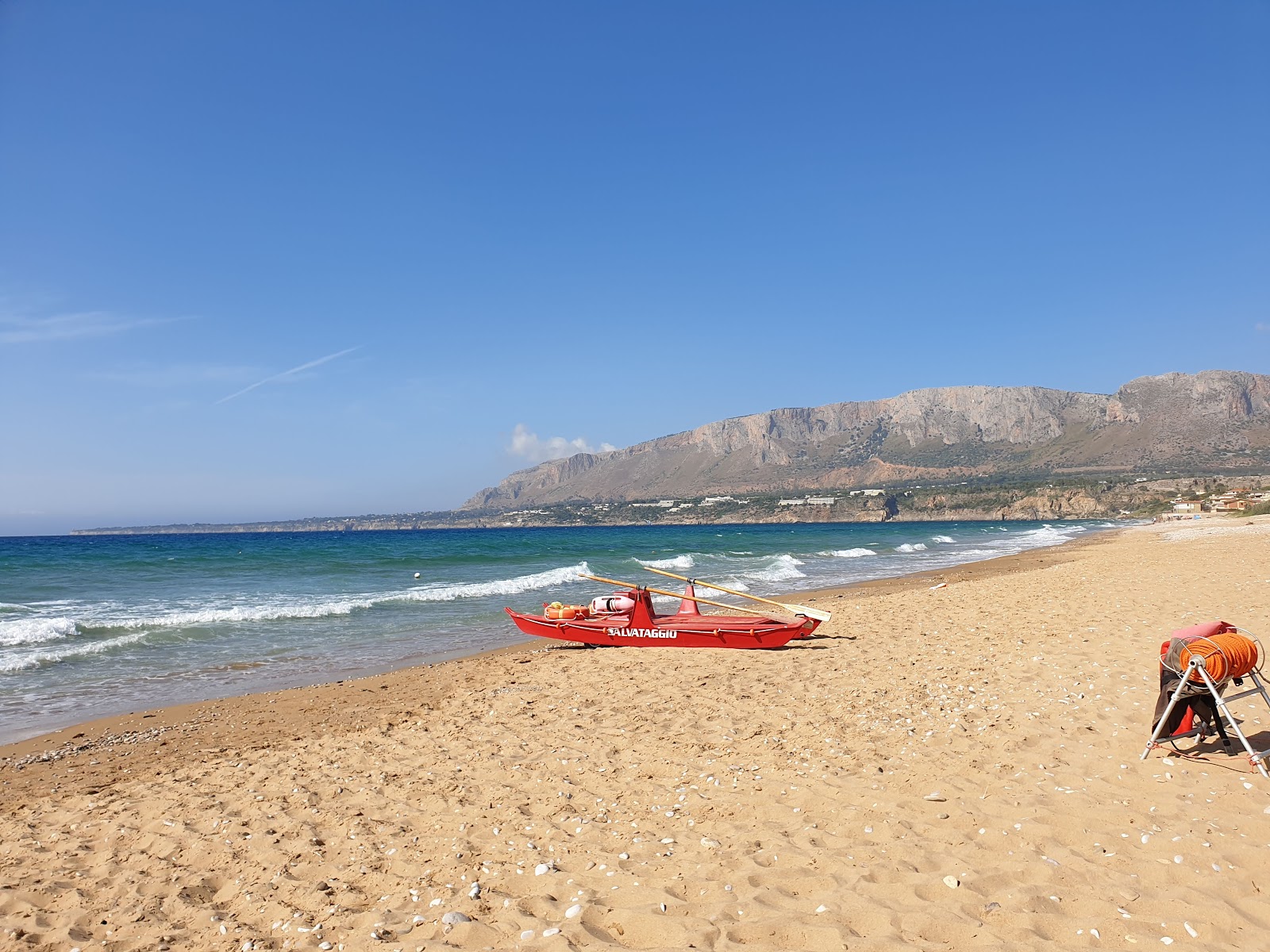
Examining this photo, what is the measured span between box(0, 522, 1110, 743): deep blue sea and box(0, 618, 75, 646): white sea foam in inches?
2.7

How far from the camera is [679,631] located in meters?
15.0

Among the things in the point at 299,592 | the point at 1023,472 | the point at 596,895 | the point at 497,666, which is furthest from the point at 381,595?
the point at 1023,472

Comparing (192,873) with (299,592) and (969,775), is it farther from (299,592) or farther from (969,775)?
(299,592)

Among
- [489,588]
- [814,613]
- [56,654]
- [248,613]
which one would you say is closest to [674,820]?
[814,613]

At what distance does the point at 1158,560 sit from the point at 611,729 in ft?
83.2

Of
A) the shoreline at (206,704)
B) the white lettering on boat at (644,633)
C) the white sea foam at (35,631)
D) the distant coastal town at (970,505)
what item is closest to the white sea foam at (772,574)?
the shoreline at (206,704)

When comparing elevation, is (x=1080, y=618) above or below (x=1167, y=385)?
below

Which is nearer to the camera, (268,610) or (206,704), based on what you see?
(206,704)

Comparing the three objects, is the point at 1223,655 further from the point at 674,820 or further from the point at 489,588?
the point at 489,588

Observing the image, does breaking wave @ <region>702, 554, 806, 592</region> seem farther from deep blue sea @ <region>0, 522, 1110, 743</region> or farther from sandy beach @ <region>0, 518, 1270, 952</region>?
sandy beach @ <region>0, 518, 1270, 952</region>

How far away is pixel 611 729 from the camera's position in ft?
28.8

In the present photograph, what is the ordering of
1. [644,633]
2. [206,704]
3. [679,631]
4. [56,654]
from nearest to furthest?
1. [206,704]
2. [679,631]
3. [644,633]
4. [56,654]

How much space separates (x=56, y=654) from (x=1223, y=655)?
22021mm

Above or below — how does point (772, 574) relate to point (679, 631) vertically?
below
